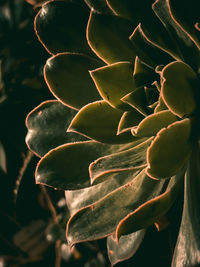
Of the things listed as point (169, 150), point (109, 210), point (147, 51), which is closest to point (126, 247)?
point (109, 210)

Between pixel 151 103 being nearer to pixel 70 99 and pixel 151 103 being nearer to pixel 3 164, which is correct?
pixel 70 99

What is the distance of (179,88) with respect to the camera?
1.63 feet

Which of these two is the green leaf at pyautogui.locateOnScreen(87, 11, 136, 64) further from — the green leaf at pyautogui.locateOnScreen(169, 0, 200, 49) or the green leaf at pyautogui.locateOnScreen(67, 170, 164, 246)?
the green leaf at pyautogui.locateOnScreen(67, 170, 164, 246)

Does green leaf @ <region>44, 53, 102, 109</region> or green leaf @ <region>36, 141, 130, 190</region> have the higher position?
green leaf @ <region>44, 53, 102, 109</region>

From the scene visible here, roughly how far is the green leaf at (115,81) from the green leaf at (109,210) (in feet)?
0.42

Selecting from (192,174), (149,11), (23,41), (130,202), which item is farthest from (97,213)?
(23,41)

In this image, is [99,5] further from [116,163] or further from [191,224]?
[191,224]

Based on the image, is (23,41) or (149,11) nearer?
(149,11)

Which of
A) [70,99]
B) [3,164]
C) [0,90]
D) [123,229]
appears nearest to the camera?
[123,229]

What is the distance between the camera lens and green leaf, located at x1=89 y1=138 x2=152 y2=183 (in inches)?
19.6

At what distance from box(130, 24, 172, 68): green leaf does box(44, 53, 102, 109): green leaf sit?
3.0 inches

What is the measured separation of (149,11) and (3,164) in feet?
1.79

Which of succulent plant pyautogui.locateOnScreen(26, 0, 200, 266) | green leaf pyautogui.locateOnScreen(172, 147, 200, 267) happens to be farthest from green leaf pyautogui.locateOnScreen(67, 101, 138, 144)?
green leaf pyautogui.locateOnScreen(172, 147, 200, 267)

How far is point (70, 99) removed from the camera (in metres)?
0.60
